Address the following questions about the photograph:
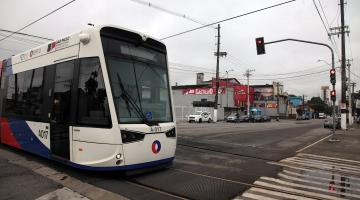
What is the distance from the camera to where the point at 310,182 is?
341 inches

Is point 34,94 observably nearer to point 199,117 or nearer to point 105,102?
point 105,102

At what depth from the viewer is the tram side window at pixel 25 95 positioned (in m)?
10.0

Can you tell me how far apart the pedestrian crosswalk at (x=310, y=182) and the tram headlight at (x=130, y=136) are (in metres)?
2.52

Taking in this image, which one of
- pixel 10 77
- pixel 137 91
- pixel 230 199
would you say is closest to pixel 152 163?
pixel 137 91

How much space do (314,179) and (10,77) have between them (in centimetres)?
1014

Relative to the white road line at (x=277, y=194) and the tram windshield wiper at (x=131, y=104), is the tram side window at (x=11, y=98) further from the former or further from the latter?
the white road line at (x=277, y=194)

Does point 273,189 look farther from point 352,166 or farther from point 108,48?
point 352,166

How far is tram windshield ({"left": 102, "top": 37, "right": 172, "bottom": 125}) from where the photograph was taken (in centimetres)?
800

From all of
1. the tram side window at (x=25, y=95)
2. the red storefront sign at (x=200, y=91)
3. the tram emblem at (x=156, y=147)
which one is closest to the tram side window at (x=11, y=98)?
the tram side window at (x=25, y=95)

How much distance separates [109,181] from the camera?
A: 8.01 metres

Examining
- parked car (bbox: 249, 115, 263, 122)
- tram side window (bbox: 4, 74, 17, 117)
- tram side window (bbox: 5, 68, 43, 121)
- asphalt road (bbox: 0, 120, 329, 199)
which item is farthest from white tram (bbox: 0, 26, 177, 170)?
parked car (bbox: 249, 115, 263, 122)

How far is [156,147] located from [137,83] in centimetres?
156

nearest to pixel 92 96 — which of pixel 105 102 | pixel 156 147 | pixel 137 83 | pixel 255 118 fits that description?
pixel 105 102

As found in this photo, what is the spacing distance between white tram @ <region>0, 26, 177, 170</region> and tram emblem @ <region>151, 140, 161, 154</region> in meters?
0.01
